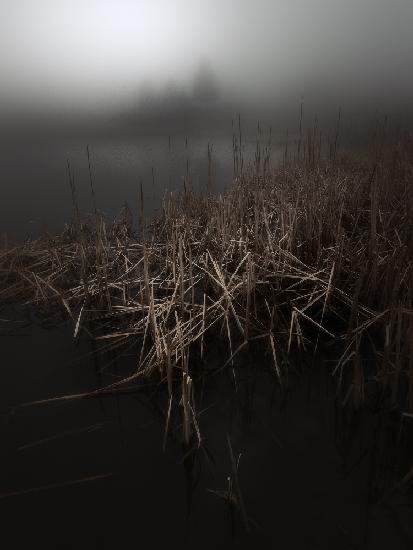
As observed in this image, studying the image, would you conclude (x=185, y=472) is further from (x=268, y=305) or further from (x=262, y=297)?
(x=262, y=297)

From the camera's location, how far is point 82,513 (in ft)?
5.96

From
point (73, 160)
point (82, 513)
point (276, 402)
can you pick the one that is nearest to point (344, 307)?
point (276, 402)

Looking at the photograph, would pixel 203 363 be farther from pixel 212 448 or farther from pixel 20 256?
pixel 20 256

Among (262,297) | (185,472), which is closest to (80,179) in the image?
(262,297)

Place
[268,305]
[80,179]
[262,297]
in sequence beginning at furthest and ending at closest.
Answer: [80,179]
[262,297]
[268,305]

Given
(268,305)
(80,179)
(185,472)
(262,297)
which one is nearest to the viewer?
(185,472)

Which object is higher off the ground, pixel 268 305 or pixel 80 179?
pixel 268 305

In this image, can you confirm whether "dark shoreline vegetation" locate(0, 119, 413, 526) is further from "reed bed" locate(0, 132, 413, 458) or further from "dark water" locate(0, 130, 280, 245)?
"dark water" locate(0, 130, 280, 245)

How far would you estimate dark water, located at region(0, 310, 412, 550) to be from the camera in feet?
5.66

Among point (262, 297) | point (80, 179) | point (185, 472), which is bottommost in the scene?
point (80, 179)

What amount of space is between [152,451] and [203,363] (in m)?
0.75

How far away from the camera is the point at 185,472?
200 cm

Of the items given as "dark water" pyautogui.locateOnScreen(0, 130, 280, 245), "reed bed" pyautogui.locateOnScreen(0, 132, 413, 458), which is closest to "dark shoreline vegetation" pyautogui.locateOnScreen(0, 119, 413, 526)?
"reed bed" pyautogui.locateOnScreen(0, 132, 413, 458)

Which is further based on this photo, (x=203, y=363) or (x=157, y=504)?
(x=203, y=363)
